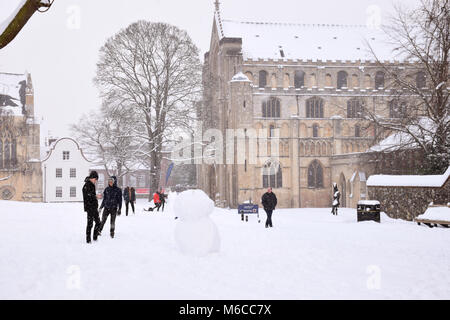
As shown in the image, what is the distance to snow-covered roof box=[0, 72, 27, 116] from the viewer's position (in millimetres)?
55175

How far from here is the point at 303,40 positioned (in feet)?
168

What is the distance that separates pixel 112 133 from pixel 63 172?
14.6 metres

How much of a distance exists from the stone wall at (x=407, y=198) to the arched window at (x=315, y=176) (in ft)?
71.9

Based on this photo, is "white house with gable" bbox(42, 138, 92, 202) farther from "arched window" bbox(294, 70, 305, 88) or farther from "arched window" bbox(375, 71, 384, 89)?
"arched window" bbox(375, 71, 384, 89)

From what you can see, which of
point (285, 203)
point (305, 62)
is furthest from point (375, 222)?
point (305, 62)

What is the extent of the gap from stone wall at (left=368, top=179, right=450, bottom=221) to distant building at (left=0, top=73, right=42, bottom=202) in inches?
1568

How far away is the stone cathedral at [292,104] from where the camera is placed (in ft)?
146

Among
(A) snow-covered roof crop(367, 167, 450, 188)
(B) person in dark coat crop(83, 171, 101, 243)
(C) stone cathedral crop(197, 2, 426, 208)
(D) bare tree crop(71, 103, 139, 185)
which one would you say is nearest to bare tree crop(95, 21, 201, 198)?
(D) bare tree crop(71, 103, 139, 185)

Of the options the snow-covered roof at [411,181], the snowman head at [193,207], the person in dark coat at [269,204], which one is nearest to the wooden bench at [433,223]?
the snow-covered roof at [411,181]

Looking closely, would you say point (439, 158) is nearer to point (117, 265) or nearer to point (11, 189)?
point (117, 265)

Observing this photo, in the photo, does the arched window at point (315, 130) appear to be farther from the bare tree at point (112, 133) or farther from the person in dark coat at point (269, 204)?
the person in dark coat at point (269, 204)
